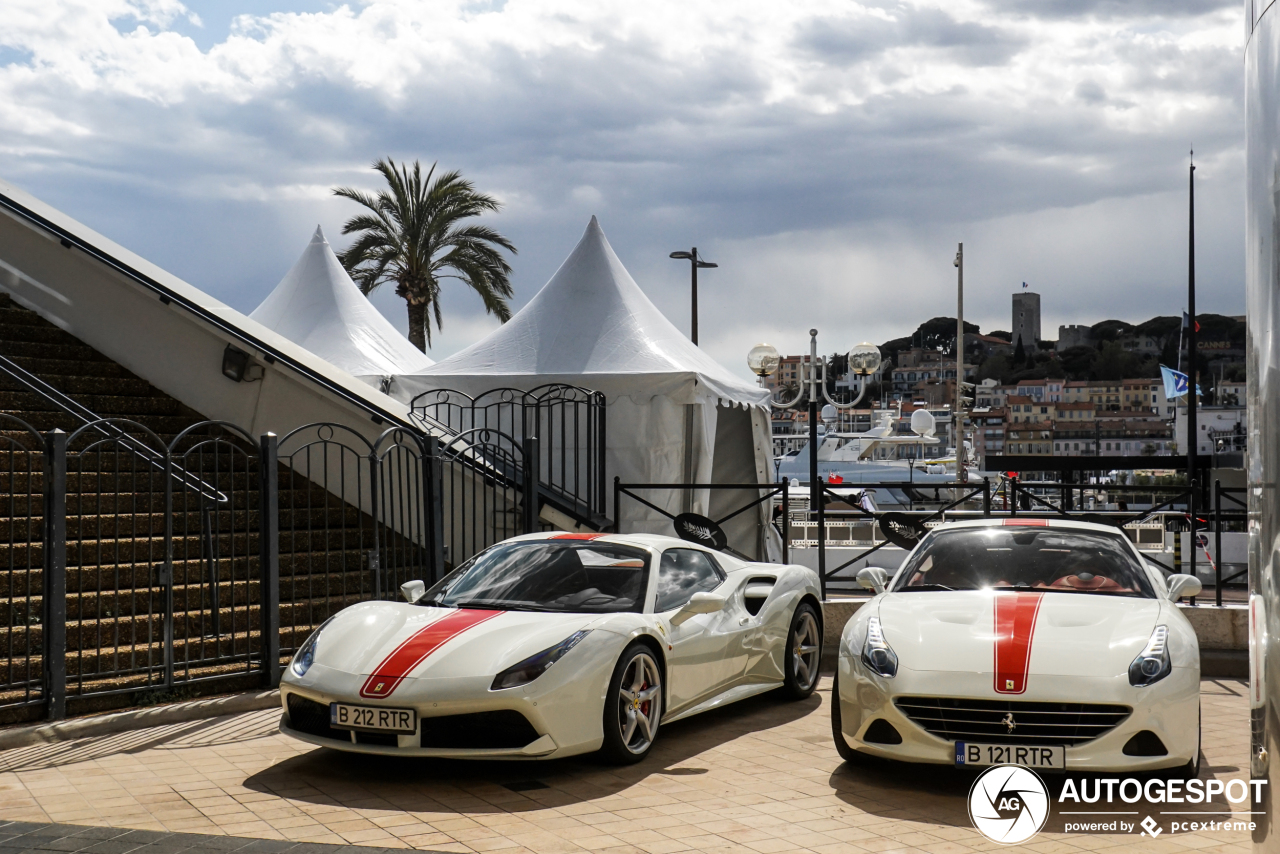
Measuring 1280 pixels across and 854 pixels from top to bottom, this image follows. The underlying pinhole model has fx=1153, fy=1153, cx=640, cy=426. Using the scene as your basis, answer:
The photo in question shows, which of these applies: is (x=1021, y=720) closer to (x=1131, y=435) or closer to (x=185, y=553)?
(x=185, y=553)

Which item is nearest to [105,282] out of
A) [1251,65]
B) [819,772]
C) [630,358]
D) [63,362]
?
[63,362]

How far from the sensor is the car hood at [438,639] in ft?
19.7

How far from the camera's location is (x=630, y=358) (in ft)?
46.6

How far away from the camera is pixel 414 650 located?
6.16 m

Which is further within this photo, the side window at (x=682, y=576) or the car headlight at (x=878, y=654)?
the side window at (x=682, y=576)

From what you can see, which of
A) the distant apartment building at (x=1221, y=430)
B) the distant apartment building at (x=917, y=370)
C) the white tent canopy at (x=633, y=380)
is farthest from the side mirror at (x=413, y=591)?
the distant apartment building at (x=917, y=370)

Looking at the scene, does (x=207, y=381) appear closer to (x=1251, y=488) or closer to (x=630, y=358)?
(x=630, y=358)

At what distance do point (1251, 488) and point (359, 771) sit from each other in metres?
5.00

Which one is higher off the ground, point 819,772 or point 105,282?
point 105,282

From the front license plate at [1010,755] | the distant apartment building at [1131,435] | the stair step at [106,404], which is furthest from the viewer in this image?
the distant apartment building at [1131,435]

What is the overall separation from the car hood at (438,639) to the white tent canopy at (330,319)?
1249 centimetres

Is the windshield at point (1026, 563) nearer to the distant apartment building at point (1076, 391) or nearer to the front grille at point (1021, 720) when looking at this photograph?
the front grille at point (1021, 720)

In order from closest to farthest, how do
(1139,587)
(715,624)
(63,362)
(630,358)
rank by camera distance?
1. (1139,587)
2. (715,624)
3. (63,362)
4. (630,358)

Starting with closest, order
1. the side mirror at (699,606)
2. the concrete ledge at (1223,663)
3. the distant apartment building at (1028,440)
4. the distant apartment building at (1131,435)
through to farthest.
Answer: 1. the side mirror at (699,606)
2. the concrete ledge at (1223,663)
3. the distant apartment building at (1131,435)
4. the distant apartment building at (1028,440)
